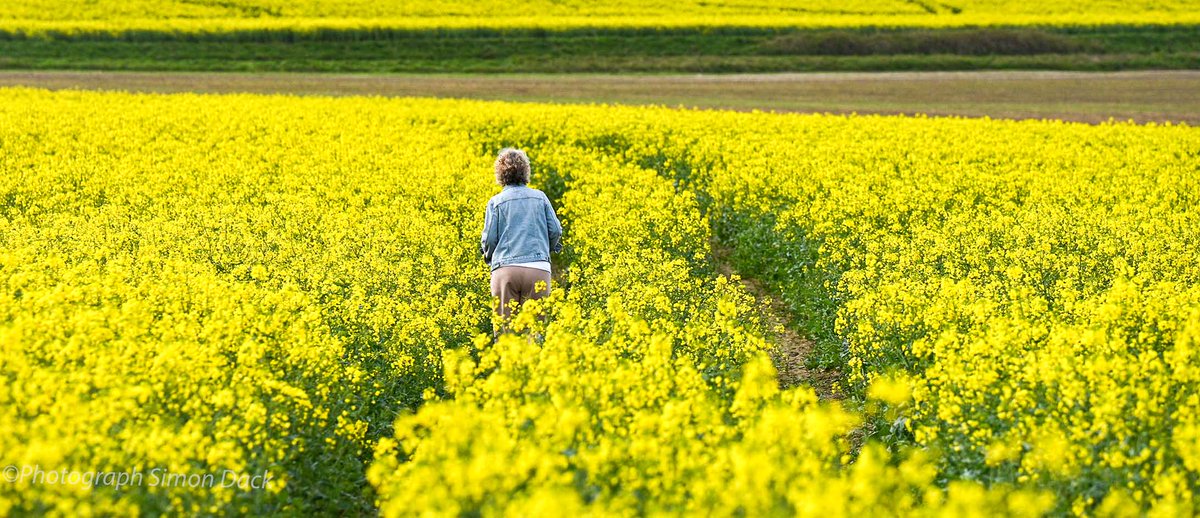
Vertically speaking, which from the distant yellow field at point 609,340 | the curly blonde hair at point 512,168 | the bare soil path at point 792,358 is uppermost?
the curly blonde hair at point 512,168

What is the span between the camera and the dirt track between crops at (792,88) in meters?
35.2

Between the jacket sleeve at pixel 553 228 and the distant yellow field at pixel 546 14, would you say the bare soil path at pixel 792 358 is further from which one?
the distant yellow field at pixel 546 14

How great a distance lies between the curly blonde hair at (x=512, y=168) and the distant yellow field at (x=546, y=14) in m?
47.0

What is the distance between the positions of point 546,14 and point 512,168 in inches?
2211

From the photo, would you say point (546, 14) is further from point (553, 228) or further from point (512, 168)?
point (553, 228)

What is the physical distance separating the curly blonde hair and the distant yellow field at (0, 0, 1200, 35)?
47032 millimetres

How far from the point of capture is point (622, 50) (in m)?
51.6

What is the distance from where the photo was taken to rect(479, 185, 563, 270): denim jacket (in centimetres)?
823

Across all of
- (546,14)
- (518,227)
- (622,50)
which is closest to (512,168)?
(518,227)

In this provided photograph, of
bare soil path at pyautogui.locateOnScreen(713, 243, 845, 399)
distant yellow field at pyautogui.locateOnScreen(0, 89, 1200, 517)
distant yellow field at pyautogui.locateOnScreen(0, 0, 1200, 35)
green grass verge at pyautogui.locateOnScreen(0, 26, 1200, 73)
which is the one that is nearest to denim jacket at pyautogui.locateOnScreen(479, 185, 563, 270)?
distant yellow field at pyautogui.locateOnScreen(0, 89, 1200, 517)

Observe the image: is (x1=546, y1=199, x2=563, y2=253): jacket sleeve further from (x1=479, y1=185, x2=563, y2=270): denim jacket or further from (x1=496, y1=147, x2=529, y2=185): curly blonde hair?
(x1=496, y1=147, x2=529, y2=185): curly blonde hair

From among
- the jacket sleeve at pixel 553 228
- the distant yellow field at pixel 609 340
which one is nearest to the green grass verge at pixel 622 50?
the distant yellow field at pixel 609 340

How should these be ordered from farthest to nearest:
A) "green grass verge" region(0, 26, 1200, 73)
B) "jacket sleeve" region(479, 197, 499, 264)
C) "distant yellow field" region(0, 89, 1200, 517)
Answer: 1. "green grass verge" region(0, 26, 1200, 73)
2. "jacket sleeve" region(479, 197, 499, 264)
3. "distant yellow field" region(0, 89, 1200, 517)

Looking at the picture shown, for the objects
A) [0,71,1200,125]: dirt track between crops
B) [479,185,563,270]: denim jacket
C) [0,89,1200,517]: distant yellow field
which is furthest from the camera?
[0,71,1200,125]: dirt track between crops
